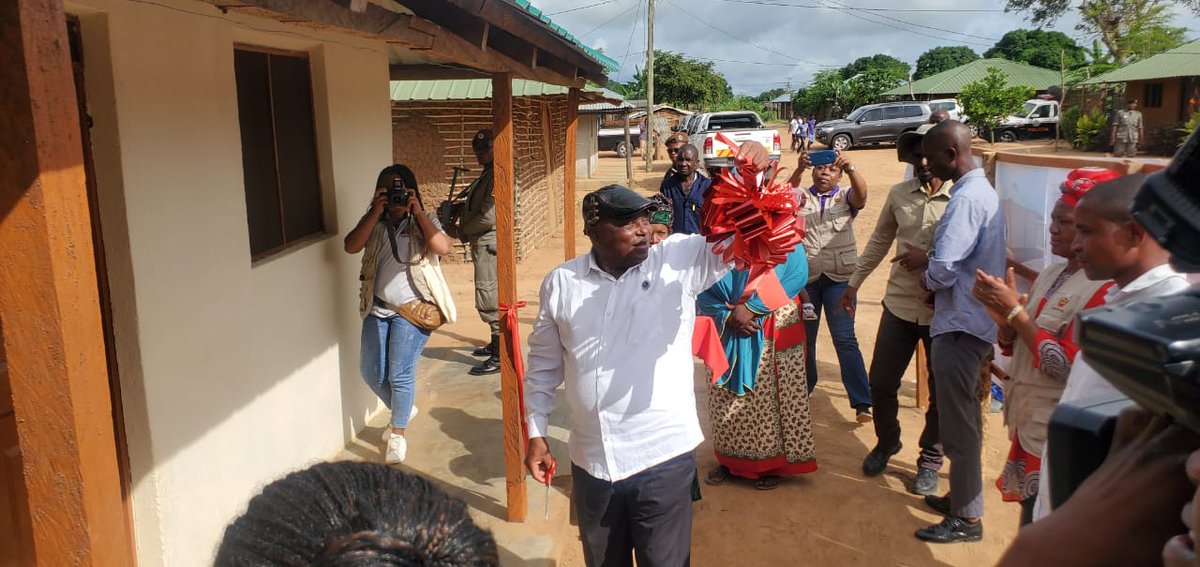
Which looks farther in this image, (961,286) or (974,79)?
(974,79)

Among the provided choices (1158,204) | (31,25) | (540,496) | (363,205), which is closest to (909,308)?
(540,496)

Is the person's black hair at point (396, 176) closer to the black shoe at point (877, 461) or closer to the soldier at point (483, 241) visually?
the soldier at point (483, 241)

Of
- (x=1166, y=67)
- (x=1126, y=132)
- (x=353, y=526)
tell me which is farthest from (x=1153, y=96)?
(x=353, y=526)

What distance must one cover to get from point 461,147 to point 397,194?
6.66m

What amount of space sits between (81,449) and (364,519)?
558 millimetres

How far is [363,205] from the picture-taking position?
16.8 ft

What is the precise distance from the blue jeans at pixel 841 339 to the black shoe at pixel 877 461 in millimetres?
667

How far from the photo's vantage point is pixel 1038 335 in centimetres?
260

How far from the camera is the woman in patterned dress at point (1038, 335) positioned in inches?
101

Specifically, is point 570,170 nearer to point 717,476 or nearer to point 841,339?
point 841,339

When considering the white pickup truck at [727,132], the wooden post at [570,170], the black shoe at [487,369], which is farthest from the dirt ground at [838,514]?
the white pickup truck at [727,132]

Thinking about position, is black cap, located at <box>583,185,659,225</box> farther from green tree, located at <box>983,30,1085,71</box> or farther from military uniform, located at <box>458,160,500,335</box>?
green tree, located at <box>983,30,1085,71</box>

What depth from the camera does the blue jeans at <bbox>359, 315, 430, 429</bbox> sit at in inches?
179

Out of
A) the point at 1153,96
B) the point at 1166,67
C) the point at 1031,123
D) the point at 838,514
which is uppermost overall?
the point at 1166,67
